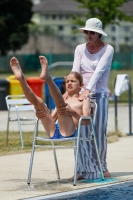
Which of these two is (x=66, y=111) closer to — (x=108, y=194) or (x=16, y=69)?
(x=16, y=69)

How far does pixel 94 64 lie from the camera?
8.22 m

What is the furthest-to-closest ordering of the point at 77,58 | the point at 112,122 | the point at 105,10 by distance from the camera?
1. the point at 105,10
2. the point at 112,122
3. the point at 77,58

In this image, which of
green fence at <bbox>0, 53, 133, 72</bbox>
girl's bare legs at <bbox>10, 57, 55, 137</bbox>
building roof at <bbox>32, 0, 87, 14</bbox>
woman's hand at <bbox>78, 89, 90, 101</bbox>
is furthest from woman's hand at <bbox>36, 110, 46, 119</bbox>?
building roof at <bbox>32, 0, 87, 14</bbox>

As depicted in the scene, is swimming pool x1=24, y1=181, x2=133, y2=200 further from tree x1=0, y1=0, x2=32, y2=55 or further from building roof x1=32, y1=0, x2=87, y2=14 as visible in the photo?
building roof x1=32, y1=0, x2=87, y2=14

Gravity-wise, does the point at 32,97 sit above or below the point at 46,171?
above

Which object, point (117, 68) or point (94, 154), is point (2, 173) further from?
point (117, 68)

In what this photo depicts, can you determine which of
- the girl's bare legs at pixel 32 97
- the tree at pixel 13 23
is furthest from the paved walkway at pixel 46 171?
the tree at pixel 13 23

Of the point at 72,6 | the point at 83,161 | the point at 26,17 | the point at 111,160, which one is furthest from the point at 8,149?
the point at 72,6

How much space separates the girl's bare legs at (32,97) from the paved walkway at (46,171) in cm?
66

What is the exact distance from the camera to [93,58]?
825 centimetres

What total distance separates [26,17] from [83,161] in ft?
198

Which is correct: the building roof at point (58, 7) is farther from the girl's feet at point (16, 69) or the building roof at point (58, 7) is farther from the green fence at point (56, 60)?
the girl's feet at point (16, 69)

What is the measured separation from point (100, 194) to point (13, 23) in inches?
2388

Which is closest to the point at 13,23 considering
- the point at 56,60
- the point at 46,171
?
the point at 56,60
